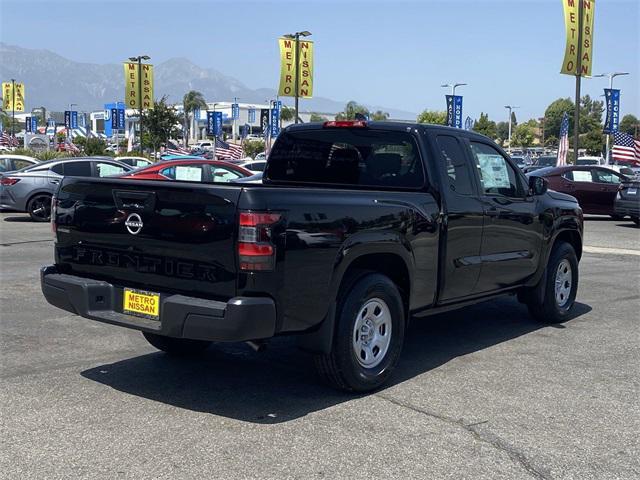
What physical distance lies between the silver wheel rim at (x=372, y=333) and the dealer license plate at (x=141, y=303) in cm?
136

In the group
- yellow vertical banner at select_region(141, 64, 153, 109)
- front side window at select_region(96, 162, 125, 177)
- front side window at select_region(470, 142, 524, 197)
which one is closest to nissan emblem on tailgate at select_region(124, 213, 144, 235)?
Answer: front side window at select_region(470, 142, 524, 197)

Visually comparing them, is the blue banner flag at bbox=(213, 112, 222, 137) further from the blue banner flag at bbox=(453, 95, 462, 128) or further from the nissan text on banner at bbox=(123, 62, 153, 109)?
the blue banner flag at bbox=(453, 95, 462, 128)

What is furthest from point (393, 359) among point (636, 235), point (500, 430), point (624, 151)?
point (624, 151)

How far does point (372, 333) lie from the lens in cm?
539

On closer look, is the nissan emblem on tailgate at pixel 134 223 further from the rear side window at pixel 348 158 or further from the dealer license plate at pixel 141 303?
the rear side window at pixel 348 158

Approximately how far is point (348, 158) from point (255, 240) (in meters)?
2.19

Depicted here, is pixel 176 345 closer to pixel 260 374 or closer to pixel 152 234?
pixel 260 374

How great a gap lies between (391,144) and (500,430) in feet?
8.43

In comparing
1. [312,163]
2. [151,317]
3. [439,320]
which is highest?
[312,163]

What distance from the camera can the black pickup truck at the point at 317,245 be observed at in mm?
4504

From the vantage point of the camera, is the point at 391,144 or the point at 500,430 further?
the point at 391,144

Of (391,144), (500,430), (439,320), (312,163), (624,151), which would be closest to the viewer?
(500,430)

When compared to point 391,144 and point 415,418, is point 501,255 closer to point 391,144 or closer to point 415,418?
point 391,144

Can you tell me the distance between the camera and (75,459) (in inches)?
160
